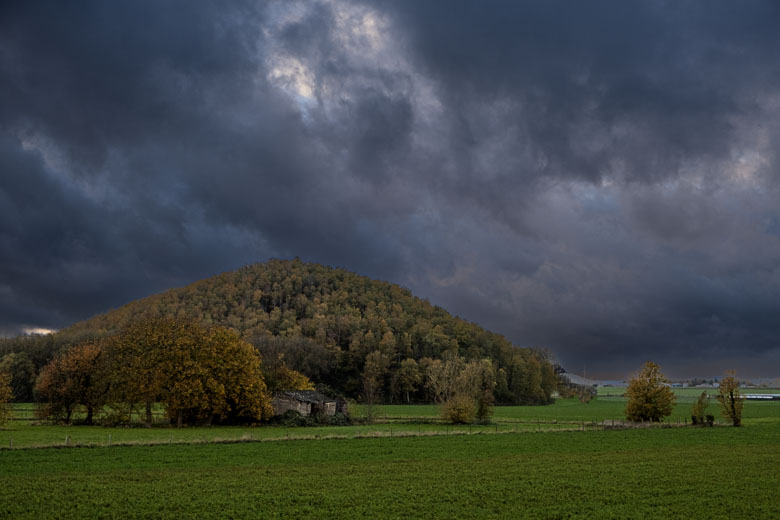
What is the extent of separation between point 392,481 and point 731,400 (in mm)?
63386

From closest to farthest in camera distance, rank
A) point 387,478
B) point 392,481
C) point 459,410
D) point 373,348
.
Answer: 1. point 392,481
2. point 387,478
3. point 459,410
4. point 373,348

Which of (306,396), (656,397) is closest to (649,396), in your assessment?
(656,397)

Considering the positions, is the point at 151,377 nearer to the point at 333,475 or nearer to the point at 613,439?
the point at 333,475

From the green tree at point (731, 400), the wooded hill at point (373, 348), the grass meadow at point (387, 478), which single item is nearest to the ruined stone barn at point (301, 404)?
the grass meadow at point (387, 478)

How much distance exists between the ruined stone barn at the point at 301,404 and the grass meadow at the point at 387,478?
79.2ft

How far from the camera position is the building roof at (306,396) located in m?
73.6

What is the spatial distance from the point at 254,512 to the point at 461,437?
34004 millimetres

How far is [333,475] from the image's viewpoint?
30.2 metres

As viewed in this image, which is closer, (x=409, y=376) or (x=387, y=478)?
(x=387, y=478)

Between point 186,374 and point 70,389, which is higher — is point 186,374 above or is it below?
above

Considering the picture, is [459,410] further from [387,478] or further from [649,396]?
[387,478]

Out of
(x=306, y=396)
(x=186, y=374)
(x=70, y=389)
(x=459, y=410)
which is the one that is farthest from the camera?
(x=306, y=396)

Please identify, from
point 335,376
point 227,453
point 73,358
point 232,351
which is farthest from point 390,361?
point 227,453

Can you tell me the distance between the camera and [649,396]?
73062 millimetres
